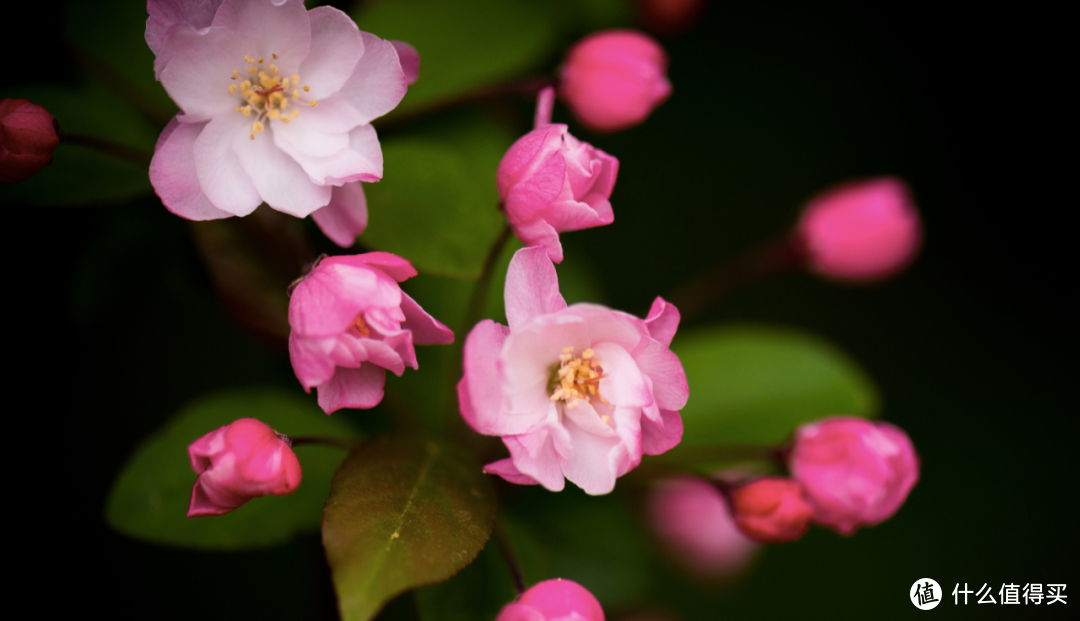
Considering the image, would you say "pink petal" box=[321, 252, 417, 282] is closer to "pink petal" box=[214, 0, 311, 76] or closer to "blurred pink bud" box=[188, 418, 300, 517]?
"blurred pink bud" box=[188, 418, 300, 517]

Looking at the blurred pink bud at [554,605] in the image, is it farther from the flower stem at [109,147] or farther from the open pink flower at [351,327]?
the flower stem at [109,147]

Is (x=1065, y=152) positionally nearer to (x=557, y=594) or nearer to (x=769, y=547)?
(x=769, y=547)

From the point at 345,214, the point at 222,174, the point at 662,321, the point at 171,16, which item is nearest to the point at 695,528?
the point at 662,321

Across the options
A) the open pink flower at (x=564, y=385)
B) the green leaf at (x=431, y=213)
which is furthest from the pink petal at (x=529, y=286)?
the green leaf at (x=431, y=213)

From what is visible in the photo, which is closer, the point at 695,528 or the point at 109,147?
the point at 109,147

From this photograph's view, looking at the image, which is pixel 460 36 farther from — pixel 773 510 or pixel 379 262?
pixel 773 510

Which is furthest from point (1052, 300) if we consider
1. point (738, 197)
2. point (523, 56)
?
point (523, 56)
